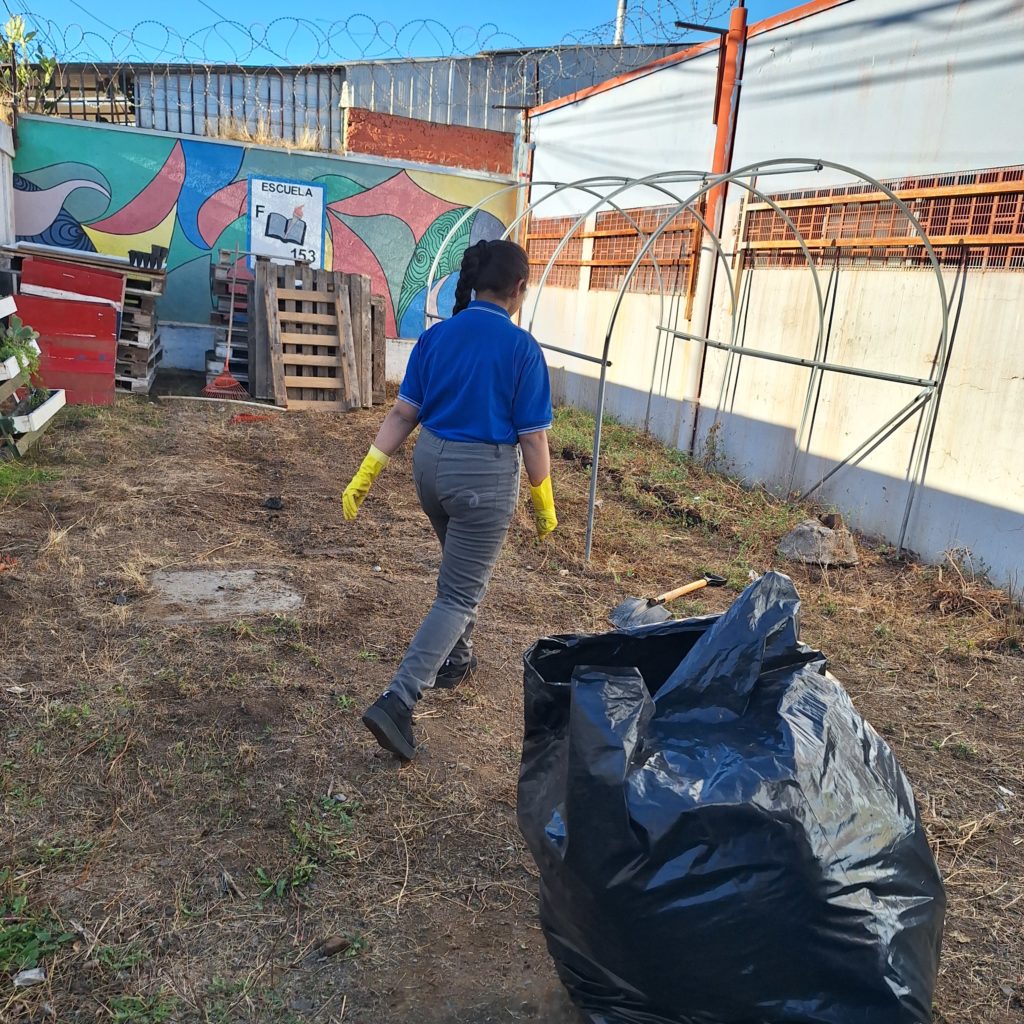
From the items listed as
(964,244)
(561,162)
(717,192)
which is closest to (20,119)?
(561,162)

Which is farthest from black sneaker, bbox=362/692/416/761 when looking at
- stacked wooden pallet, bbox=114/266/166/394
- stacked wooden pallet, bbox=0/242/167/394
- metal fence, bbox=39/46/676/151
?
metal fence, bbox=39/46/676/151

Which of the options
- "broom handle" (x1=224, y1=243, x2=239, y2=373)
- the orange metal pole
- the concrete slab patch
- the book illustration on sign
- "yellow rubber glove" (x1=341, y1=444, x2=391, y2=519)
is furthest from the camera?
the book illustration on sign

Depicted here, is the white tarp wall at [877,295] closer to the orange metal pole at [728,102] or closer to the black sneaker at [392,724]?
the orange metal pole at [728,102]

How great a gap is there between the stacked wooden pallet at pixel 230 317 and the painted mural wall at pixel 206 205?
1.26 meters

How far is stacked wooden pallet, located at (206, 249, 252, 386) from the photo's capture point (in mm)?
9742

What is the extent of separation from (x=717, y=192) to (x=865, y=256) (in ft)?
7.31

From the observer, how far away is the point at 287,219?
11648 mm

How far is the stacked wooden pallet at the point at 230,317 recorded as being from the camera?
974 centimetres

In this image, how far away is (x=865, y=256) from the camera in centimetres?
621

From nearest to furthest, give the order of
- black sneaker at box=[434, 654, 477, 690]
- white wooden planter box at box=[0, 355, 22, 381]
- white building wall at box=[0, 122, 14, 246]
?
black sneaker at box=[434, 654, 477, 690] → white wooden planter box at box=[0, 355, 22, 381] → white building wall at box=[0, 122, 14, 246]

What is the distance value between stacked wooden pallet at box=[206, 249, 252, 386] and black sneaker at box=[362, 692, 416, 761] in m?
7.81

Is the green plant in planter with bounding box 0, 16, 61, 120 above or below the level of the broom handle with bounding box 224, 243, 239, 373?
above

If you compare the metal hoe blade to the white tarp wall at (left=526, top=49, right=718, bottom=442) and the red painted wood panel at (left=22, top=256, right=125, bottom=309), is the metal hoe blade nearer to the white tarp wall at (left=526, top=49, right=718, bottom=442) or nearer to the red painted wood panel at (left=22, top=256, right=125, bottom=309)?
the white tarp wall at (left=526, top=49, right=718, bottom=442)

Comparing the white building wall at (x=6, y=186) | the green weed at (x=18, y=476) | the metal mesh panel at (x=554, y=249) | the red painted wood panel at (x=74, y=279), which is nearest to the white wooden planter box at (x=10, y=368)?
the green weed at (x=18, y=476)
